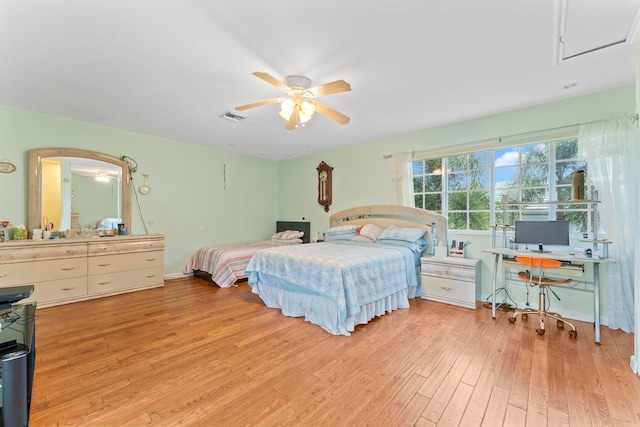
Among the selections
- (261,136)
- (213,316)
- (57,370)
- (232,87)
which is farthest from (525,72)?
(57,370)

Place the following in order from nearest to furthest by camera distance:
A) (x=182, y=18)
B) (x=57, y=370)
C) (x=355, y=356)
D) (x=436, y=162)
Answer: (x=182, y=18) < (x=57, y=370) < (x=355, y=356) < (x=436, y=162)

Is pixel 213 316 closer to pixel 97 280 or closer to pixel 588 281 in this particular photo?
pixel 97 280

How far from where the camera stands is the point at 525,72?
2613 millimetres

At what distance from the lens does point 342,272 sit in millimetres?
2820

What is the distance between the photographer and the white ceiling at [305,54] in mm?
1835

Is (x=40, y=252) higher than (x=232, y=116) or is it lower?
lower

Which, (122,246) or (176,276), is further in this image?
(176,276)

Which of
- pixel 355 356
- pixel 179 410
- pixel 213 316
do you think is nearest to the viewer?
pixel 179 410

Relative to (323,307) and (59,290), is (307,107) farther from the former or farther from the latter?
(59,290)

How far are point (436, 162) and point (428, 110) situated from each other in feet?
3.52

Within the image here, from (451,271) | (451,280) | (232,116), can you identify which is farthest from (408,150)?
(232,116)

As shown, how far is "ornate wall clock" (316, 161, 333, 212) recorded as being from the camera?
18.9ft

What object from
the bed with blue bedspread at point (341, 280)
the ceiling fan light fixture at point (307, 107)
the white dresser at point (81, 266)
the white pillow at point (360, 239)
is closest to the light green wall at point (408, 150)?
the white pillow at point (360, 239)

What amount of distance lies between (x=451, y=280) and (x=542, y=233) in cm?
116
